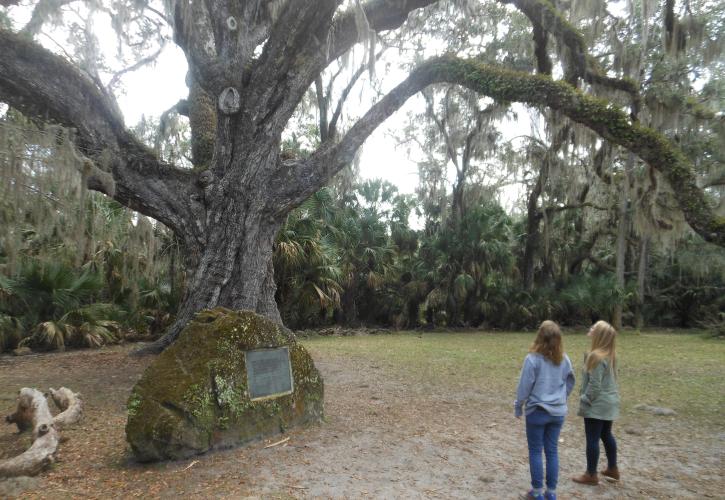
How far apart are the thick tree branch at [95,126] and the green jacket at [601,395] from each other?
243 inches

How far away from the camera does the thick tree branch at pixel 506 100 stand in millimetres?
7633

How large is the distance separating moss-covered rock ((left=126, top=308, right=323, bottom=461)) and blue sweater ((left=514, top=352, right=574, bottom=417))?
96.1 inches

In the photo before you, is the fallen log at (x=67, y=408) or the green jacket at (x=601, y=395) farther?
the fallen log at (x=67, y=408)

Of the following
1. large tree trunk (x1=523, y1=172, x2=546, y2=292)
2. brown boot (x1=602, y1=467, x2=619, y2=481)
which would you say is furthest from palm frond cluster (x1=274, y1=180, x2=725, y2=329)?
brown boot (x1=602, y1=467, x2=619, y2=481)

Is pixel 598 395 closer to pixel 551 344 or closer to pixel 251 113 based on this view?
pixel 551 344

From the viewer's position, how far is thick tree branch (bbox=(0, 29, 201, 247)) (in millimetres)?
6938

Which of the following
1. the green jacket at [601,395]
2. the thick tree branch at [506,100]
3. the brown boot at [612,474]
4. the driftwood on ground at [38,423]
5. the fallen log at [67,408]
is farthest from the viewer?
the thick tree branch at [506,100]

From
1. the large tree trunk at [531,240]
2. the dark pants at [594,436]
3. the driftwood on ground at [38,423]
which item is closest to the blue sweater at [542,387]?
the dark pants at [594,436]

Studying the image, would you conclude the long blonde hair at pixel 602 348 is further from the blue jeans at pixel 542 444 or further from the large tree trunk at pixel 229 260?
the large tree trunk at pixel 229 260

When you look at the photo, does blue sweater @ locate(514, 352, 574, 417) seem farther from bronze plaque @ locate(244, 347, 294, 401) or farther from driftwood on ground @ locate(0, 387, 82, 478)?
driftwood on ground @ locate(0, 387, 82, 478)

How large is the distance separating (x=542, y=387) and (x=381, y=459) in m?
1.70

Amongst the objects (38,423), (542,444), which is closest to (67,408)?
(38,423)

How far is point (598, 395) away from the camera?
396 cm

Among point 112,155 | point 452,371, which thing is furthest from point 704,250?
point 112,155
